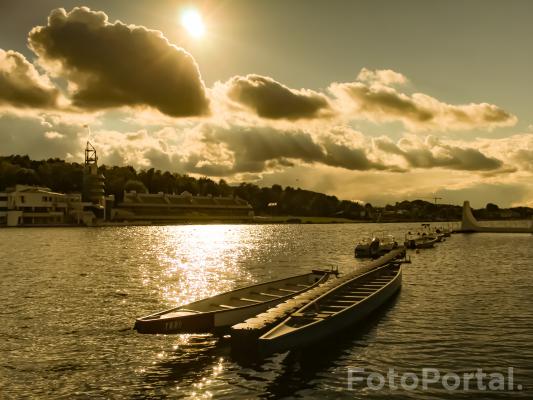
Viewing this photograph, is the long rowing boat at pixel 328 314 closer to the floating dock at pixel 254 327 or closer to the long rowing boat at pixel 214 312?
the floating dock at pixel 254 327

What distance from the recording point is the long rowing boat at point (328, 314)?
2406 centimetres

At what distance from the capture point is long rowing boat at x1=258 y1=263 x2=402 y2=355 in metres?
24.1

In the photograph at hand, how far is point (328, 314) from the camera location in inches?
1192

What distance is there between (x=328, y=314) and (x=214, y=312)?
699cm

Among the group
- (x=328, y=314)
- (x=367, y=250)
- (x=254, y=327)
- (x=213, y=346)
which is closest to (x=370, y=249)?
(x=367, y=250)

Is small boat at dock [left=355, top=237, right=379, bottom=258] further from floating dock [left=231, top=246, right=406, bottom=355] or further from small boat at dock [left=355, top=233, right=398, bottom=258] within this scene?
floating dock [left=231, top=246, right=406, bottom=355]

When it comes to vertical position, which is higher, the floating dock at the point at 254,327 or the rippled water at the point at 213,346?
the floating dock at the point at 254,327

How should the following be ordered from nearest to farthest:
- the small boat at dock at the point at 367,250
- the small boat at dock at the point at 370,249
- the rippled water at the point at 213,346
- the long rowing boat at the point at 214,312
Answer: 1. the rippled water at the point at 213,346
2. the long rowing boat at the point at 214,312
3. the small boat at dock at the point at 367,250
4. the small boat at dock at the point at 370,249

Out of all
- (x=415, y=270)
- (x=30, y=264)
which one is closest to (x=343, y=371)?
(x=415, y=270)

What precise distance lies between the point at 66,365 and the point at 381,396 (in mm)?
15858

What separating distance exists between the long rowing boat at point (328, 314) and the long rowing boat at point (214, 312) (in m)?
3.71

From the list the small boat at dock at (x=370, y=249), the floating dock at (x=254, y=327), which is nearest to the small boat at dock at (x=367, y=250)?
the small boat at dock at (x=370, y=249)

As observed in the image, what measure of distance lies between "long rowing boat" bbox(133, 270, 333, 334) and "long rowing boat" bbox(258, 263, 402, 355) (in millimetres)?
3710

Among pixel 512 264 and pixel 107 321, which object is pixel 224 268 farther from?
pixel 512 264
